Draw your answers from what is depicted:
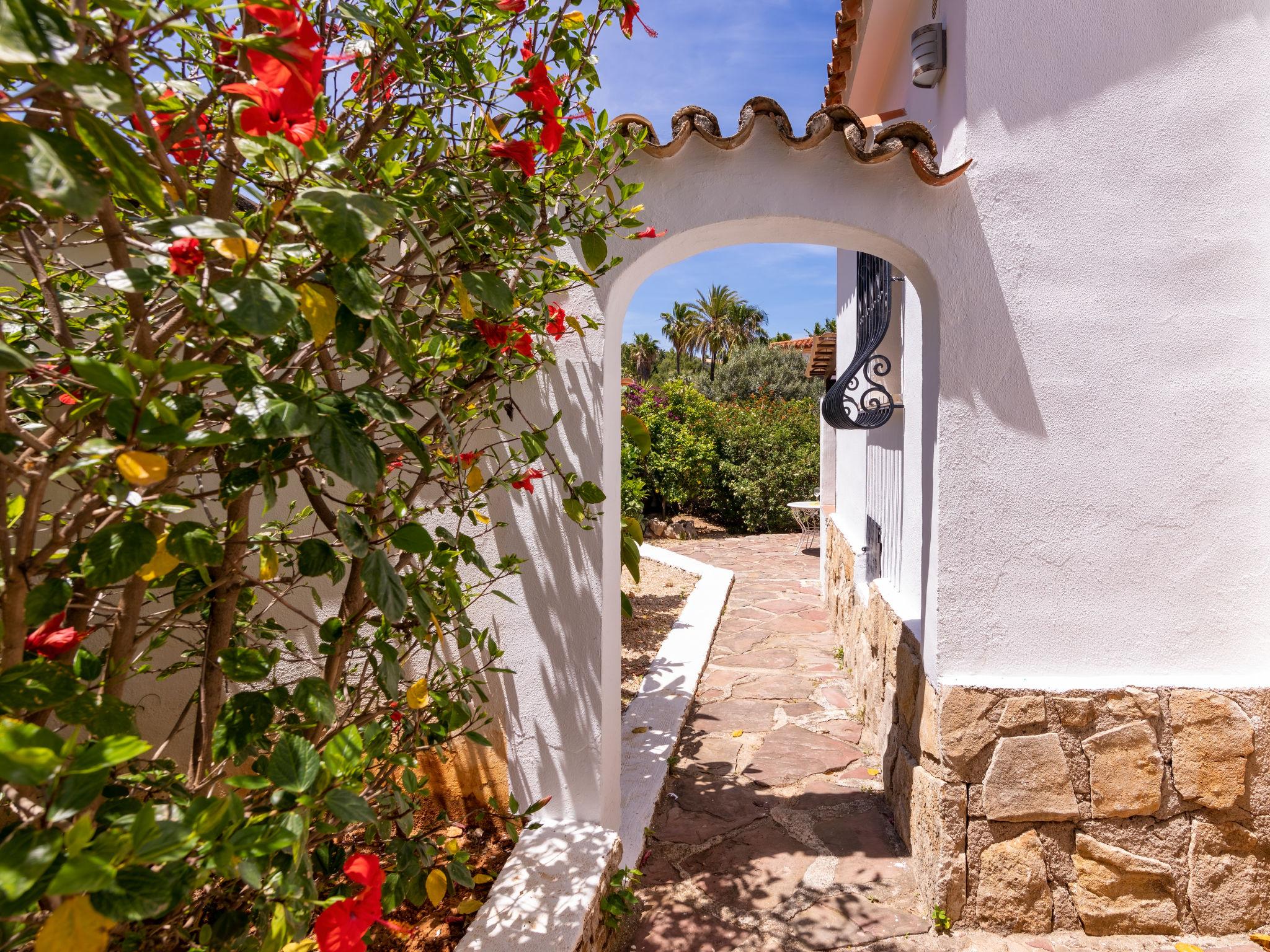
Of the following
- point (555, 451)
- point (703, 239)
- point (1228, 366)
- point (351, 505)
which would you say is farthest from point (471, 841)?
point (1228, 366)

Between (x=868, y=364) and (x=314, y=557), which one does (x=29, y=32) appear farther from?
(x=868, y=364)

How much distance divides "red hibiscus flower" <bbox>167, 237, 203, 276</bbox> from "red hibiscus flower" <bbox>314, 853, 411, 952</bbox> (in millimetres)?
1056

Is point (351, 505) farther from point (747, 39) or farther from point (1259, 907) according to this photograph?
point (747, 39)

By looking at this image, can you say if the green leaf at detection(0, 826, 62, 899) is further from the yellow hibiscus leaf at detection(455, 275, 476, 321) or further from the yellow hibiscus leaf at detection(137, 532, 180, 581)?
the yellow hibiscus leaf at detection(455, 275, 476, 321)

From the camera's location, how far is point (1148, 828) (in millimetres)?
2797

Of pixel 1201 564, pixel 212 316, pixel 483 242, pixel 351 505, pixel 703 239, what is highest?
pixel 703 239

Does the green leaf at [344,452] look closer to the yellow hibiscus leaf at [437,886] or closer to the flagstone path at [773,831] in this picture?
the yellow hibiscus leaf at [437,886]

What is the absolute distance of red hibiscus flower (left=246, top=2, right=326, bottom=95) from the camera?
0.95 metres

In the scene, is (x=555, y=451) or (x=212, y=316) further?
(x=555, y=451)

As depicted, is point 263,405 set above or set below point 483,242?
below

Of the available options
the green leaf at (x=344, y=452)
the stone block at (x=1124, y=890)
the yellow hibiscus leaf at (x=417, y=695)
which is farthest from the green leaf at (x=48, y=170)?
the stone block at (x=1124, y=890)

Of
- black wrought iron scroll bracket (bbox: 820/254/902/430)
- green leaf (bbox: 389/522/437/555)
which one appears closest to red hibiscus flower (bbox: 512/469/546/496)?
green leaf (bbox: 389/522/437/555)

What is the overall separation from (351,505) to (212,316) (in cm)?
58

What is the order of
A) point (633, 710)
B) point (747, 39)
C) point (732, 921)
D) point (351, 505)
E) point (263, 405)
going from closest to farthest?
point (263, 405) < point (351, 505) < point (732, 921) < point (633, 710) < point (747, 39)
